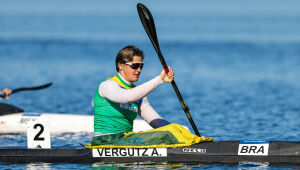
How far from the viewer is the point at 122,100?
1066cm

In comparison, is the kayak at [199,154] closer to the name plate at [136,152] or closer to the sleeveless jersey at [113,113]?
the name plate at [136,152]

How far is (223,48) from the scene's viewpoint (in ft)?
183

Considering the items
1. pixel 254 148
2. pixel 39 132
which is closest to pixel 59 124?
pixel 39 132

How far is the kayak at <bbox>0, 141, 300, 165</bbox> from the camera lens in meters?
10.9

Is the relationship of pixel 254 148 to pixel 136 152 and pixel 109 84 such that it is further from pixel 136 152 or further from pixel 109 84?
pixel 109 84

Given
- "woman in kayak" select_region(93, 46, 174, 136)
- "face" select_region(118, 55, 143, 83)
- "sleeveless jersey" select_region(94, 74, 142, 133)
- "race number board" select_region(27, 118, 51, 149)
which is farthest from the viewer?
"race number board" select_region(27, 118, 51, 149)

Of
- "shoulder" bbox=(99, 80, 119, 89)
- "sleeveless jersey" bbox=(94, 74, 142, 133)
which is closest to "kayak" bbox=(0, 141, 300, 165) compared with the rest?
"sleeveless jersey" bbox=(94, 74, 142, 133)

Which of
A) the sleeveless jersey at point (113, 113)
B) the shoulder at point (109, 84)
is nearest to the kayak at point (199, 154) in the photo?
the sleeveless jersey at point (113, 113)

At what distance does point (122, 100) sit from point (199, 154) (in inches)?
60.4

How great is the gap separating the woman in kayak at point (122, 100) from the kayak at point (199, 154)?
42cm

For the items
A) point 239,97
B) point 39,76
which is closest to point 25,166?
point 239,97

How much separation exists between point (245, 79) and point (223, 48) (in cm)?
2405

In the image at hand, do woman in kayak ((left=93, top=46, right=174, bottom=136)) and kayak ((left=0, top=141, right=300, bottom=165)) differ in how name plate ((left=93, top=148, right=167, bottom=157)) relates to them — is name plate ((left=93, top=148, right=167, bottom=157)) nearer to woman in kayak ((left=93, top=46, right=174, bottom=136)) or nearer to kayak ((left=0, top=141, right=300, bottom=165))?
kayak ((left=0, top=141, right=300, bottom=165))

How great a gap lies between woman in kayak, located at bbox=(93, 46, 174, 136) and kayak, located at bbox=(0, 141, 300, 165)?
42cm
